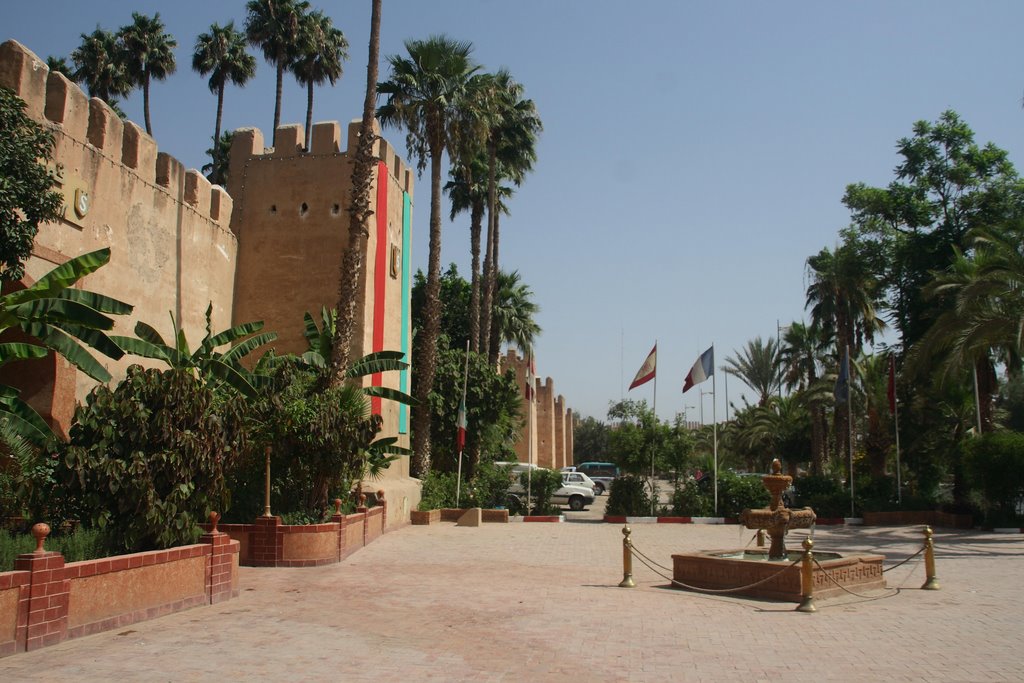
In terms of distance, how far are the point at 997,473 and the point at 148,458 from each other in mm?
19982

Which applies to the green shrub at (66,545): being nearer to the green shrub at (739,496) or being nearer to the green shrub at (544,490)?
the green shrub at (544,490)

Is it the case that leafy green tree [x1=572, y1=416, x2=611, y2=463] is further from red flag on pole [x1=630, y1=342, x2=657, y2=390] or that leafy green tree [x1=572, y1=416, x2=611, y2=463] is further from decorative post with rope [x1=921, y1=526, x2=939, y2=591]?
decorative post with rope [x1=921, y1=526, x2=939, y2=591]

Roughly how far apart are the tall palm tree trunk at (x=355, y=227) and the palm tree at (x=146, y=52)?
67.6 ft

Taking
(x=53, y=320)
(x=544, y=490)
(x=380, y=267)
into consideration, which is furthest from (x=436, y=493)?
(x=53, y=320)

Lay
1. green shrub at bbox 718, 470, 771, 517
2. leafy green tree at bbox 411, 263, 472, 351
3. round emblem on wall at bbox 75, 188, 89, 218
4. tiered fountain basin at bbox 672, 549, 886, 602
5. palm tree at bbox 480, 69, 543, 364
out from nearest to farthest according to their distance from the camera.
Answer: tiered fountain basin at bbox 672, 549, 886, 602 → round emblem on wall at bbox 75, 188, 89, 218 → green shrub at bbox 718, 470, 771, 517 → palm tree at bbox 480, 69, 543, 364 → leafy green tree at bbox 411, 263, 472, 351

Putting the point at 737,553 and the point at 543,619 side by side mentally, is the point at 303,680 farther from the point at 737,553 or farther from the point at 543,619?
the point at 737,553

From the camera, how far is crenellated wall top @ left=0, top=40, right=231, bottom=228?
44.3ft

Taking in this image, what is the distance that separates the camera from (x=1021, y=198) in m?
31.1

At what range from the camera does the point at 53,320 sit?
38.0 ft

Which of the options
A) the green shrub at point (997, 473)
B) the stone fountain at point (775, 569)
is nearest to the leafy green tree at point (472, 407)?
the green shrub at point (997, 473)

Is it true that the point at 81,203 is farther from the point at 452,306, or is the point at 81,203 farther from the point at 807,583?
the point at 452,306

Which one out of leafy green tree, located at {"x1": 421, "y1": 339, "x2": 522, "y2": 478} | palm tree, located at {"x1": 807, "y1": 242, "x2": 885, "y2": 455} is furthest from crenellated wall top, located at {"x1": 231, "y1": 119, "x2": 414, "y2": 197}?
palm tree, located at {"x1": 807, "y1": 242, "x2": 885, "y2": 455}

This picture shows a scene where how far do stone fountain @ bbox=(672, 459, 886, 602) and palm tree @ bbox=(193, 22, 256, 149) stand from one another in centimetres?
3209

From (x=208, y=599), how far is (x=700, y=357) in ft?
55.6
